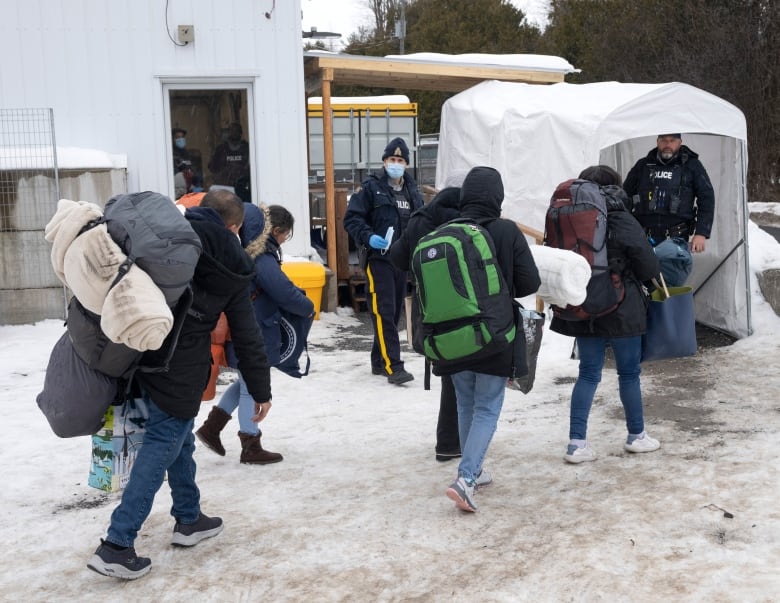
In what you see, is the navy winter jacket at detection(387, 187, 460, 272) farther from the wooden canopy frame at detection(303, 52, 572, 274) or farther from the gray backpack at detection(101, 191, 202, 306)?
the wooden canopy frame at detection(303, 52, 572, 274)

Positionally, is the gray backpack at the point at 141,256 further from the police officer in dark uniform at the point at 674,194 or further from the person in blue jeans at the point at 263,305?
the police officer in dark uniform at the point at 674,194

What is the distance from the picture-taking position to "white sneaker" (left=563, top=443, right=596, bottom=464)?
17.2ft

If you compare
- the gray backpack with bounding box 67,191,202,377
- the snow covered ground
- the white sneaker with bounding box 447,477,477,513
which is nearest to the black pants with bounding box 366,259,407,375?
the snow covered ground

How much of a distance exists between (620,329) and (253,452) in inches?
84.4

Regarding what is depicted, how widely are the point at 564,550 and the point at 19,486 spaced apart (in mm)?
2934

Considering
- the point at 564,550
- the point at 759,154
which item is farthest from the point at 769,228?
the point at 564,550

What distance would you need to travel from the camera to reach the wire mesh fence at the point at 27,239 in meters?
9.32

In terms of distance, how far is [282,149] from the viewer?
10.4 meters

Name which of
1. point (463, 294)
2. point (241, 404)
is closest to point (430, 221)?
point (463, 294)

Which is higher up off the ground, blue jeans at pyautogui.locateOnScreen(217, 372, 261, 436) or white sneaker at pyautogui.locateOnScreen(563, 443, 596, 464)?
blue jeans at pyautogui.locateOnScreen(217, 372, 261, 436)

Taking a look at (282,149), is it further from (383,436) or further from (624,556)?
(624,556)

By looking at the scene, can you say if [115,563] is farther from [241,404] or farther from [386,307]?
[386,307]

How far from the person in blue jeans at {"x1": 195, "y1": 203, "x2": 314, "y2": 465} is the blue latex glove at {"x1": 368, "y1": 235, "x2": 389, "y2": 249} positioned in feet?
6.08

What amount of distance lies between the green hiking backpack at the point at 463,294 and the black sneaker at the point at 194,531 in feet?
4.26
